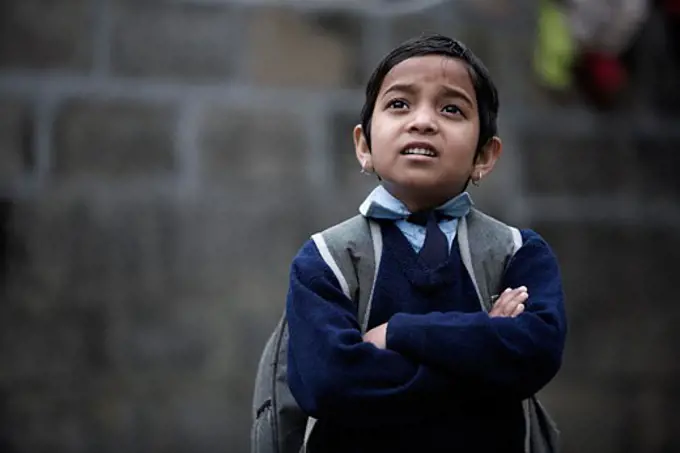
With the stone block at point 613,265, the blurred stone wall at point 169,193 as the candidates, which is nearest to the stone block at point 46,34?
the blurred stone wall at point 169,193

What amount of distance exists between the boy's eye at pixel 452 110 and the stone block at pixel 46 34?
2.38 metres

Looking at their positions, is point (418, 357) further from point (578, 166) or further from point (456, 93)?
point (578, 166)

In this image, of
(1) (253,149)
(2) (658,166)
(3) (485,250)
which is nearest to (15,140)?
(1) (253,149)

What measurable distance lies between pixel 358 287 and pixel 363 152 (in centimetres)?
30

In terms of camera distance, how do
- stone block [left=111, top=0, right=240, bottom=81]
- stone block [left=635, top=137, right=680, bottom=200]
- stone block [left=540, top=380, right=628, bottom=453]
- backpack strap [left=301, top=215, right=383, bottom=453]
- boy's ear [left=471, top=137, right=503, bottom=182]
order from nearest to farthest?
backpack strap [left=301, top=215, right=383, bottom=453] < boy's ear [left=471, top=137, right=503, bottom=182] < stone block [left=111, top=0, right=240, bottom=81] < stone block [left=540, top=380, right=628, bottom=453] < stone block [left=635, top=137, right=680, bottom=200]

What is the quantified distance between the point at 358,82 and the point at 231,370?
1.27m

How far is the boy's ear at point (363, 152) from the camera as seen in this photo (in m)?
1.97

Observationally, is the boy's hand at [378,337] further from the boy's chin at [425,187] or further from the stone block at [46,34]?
the stone block at [46,34]

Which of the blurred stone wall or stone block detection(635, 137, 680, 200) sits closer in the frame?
the blurred stone wall

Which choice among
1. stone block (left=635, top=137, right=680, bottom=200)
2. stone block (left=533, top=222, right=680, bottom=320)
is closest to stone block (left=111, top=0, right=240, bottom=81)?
stone block (left=533, top=222, right=680, bottom=320)

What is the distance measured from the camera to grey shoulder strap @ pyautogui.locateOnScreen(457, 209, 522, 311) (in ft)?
6.09

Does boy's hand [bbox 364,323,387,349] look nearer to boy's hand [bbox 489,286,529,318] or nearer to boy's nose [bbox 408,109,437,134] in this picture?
boy's hand [bbox 489,286,529,318]

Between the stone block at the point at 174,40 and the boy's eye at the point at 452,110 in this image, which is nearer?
the boy's eye at the point at 452,110

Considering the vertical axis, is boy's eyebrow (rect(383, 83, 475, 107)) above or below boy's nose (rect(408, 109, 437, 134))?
above
